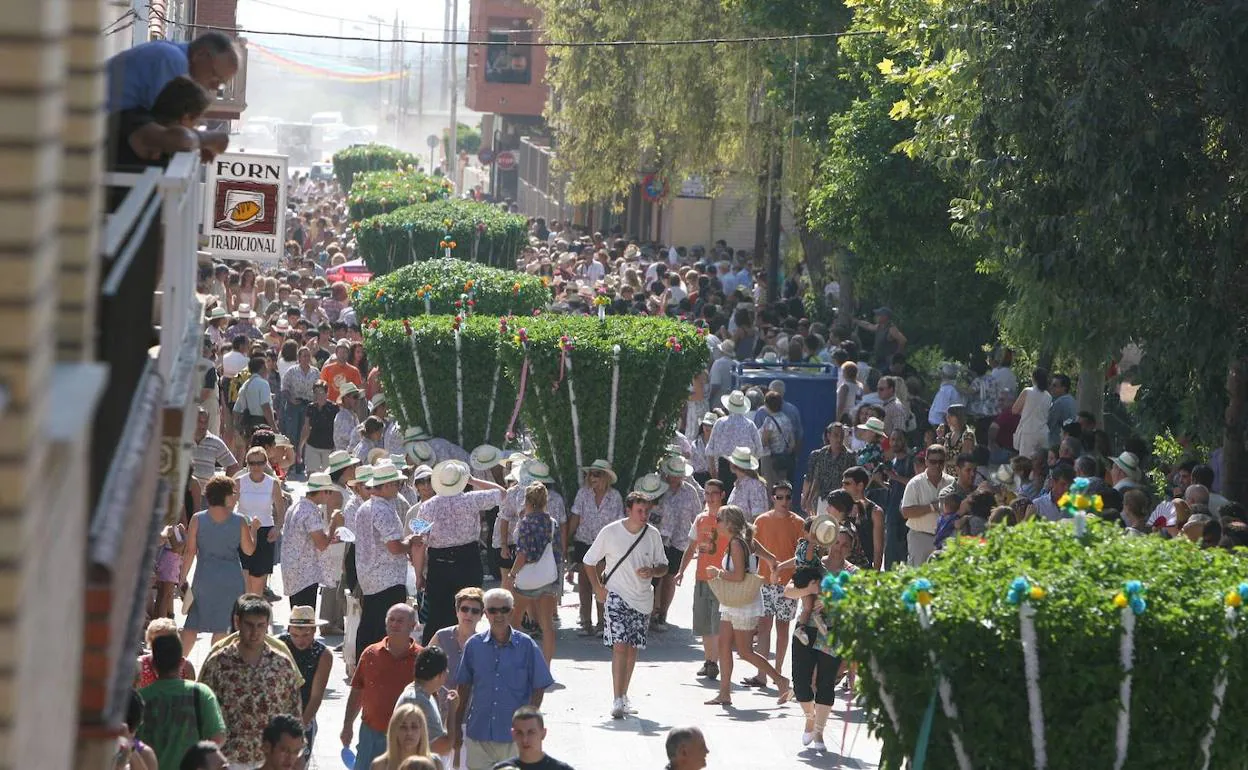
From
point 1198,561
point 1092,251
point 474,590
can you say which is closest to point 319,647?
point 474,590

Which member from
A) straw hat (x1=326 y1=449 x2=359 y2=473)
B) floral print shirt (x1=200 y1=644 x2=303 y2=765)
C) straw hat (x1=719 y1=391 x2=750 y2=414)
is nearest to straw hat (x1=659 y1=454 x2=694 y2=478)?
straw hat (x1=719 y1=391 x2=750 y2=414)

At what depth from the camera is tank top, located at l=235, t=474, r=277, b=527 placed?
13969 millimetres

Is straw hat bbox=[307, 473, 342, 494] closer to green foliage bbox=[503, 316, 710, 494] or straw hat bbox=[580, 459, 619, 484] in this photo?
straw hat bbox=[580, 459, 619, 484]

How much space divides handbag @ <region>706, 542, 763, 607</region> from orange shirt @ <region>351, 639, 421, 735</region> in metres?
3.49

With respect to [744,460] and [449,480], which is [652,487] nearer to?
[744,460]

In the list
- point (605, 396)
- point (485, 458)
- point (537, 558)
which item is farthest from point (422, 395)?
point (537, 558)

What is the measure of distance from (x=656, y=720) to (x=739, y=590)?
1041 mm

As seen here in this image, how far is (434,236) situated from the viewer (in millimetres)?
34969

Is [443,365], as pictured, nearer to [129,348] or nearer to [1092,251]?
[1092,251]

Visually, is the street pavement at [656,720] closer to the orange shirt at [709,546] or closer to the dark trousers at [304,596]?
the dark trousers at [304,596]

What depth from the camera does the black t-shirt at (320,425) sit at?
20.1 m

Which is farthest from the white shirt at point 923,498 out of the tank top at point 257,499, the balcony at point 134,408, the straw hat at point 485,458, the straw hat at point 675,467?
the balcony at point 134,408

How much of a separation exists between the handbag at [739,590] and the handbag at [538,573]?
47.2 inches

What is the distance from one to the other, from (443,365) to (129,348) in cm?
1278
